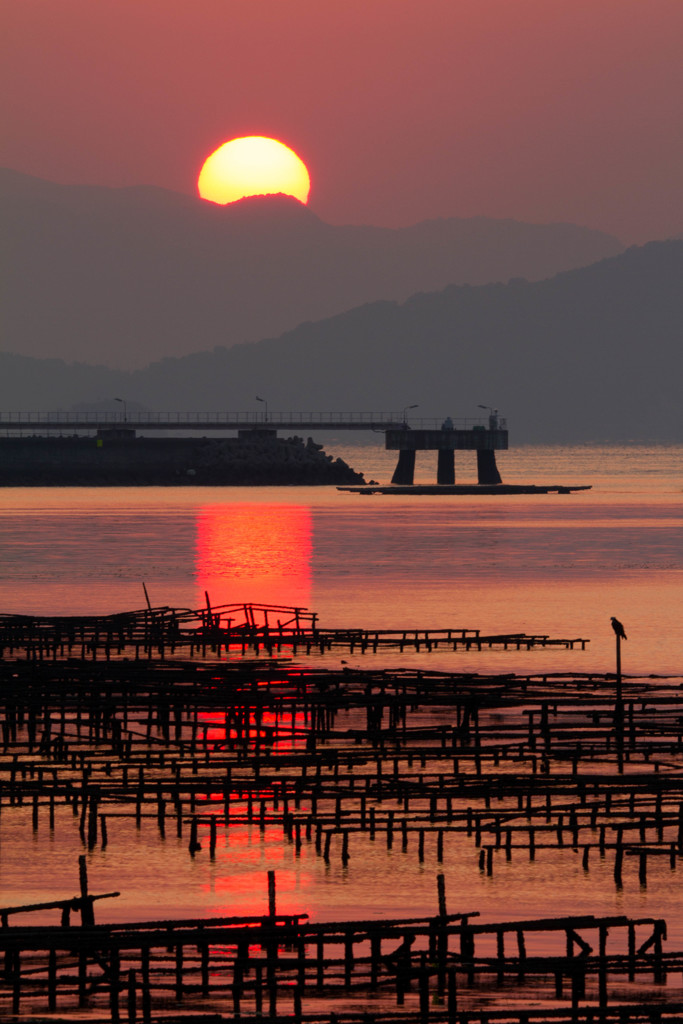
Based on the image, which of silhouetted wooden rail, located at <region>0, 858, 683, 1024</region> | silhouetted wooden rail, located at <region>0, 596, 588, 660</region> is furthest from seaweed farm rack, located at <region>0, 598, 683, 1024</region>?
silhouetted wooden rail, located at <region>0, 596, 588, 660</region>

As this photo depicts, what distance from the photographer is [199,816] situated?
34812 millimetres

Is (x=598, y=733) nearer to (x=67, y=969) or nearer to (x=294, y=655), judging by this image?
(x=67, y=969)

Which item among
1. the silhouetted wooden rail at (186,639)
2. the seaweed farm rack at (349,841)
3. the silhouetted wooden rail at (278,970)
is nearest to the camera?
the silhouetted wooden rail at (278,970)

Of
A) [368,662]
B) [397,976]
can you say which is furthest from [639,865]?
[368,662]

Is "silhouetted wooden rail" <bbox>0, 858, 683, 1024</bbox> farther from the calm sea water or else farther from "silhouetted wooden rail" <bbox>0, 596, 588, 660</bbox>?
"silhouetted wooden rail" <bbox>0, 596, 588, 660</bbox>

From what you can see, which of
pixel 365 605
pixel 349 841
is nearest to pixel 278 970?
pixel 349 841

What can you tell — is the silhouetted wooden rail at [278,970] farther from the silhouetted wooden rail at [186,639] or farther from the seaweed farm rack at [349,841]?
the silhouetted wooden rail at [186,639]

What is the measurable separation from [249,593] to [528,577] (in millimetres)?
23755

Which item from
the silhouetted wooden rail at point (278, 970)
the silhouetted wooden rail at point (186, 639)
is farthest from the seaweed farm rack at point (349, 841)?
the silhouetted wooden rail at point (186, 639)

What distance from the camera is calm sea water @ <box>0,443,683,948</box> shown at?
30688 mm

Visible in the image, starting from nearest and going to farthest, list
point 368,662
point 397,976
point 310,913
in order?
1. point 397,976
2. point 310,913
3. point 368,662

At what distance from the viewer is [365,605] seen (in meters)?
97.9

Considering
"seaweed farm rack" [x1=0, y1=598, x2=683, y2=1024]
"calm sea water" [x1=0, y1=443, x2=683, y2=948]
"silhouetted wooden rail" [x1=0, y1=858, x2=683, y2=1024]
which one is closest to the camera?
"silhouetted wooden rail" [x1=0, y1=858, x2=683, y2=1024]

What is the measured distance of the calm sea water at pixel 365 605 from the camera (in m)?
30.7
